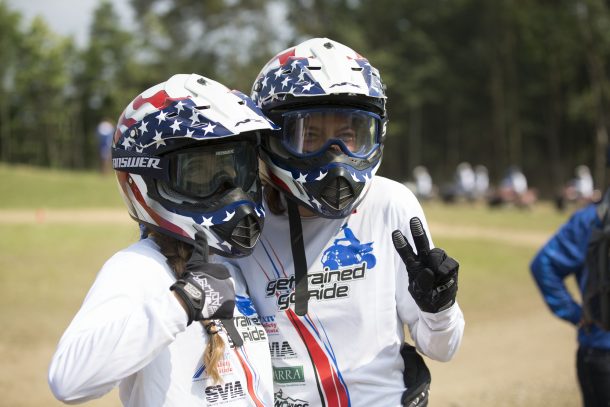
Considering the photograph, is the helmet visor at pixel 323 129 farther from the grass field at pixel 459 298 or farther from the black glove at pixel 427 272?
Answer: the grass field at pixel 459 298

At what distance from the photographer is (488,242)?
16.9 metres

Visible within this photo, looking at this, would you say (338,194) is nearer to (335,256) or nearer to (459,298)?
(335,256)

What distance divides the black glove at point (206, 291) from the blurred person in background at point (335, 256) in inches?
23.7

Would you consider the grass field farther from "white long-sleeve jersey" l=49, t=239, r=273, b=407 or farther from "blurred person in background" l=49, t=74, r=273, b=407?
"white long-sleeve jersey" l=49, t=239, r=273, b=407

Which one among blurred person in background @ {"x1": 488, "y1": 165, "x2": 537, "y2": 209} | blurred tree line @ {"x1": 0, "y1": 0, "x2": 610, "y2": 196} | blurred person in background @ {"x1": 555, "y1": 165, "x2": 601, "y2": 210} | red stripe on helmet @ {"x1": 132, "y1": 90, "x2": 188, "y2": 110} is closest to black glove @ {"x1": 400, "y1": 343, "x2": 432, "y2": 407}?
red stripe on helmet @ {"x1": 132, "y1": 90, "x2": 188, "y2": 110}

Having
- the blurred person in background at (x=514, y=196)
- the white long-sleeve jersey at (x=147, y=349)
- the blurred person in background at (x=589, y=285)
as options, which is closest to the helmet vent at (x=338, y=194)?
the white long-sleeve jersey at (x=147, y=349)

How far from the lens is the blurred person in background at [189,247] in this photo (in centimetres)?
226

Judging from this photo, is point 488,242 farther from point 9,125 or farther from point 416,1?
point 9,125

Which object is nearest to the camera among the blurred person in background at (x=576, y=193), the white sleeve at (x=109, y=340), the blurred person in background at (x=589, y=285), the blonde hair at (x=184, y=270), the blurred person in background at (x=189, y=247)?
the white sleeve at (x=109, y=340)

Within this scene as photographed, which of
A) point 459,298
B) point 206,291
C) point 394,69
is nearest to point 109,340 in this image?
point 206,291

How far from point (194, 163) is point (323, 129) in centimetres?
60

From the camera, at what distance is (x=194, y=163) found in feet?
8.64

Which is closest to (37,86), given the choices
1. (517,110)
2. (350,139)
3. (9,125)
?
(9,125)

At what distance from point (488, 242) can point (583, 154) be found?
3101 cm
